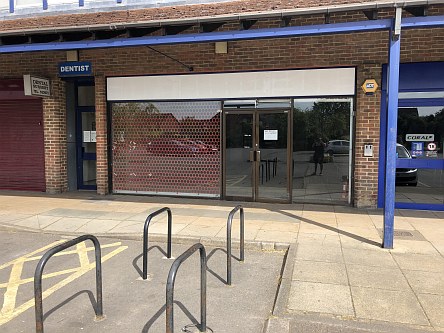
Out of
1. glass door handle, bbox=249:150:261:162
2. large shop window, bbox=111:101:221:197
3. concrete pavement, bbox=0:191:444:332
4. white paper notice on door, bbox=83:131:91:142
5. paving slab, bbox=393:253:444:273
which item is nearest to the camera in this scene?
concrete pavement, bbox=0:191:444:332

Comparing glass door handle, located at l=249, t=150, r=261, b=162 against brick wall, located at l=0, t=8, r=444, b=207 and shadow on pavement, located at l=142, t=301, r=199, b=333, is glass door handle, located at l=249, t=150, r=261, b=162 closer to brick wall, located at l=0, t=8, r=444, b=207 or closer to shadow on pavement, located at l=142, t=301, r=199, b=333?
brick wall, located at l=0, t=8, r=444, b=207

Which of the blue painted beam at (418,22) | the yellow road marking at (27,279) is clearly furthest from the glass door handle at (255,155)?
the blue painted beam at (418,22)

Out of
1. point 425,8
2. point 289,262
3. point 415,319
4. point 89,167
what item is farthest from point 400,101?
point 89,167

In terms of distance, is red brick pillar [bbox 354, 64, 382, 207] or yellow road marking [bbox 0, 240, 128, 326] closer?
yellow road marking [bbox 0, 240, 128, 326]

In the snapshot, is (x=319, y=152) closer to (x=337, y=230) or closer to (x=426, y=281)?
(x=337, y=230)

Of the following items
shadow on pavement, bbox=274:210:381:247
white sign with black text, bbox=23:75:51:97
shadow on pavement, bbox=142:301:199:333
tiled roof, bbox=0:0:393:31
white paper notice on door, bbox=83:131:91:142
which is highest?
tiled roof, bbox=0:0:393:31

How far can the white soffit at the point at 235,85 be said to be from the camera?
858cm

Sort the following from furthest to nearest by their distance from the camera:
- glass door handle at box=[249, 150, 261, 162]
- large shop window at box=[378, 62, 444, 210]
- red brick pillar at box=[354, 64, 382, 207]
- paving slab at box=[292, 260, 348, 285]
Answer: glass door handle at box=[249, 150, 261, 162] < red brick pillar at box=[354, 64, 382, 207] < large shop window at box=[378, 62, 444, 210] < paving slab at box=[292, 260, 348, 285]

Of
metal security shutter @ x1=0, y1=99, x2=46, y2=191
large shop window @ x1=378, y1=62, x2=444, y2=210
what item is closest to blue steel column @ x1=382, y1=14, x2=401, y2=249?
large shop window @ x1=378, y1=62, x2=444, y2=210

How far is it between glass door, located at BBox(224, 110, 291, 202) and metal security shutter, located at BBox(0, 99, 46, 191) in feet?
17.7

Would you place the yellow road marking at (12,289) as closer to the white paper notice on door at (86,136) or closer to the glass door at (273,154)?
the glass door at (273,154)

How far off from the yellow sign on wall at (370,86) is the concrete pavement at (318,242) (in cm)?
258

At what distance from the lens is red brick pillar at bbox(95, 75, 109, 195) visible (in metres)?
10.1

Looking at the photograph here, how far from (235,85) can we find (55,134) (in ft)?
16.8
